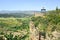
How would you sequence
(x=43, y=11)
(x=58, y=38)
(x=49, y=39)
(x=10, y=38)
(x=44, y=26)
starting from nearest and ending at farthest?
(x=58, y=38)
(x=49, y=39)
(x=44, y=26)
(x=43, y=11)
(x=10, y=38)

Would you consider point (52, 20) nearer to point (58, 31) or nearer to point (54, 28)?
point (54, 28)

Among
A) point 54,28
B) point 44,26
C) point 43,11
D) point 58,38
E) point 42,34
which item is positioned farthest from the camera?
point 43,11

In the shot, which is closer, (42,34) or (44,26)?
(42,34)

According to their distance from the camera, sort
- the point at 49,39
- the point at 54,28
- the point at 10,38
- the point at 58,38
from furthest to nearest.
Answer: the point at 10,38 < the point at 54,28 < the point at 49,39 < the point at 58,38

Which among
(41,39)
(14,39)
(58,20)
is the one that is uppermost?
(58,20)

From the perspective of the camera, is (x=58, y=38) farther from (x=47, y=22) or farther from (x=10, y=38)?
(x=10, y=38)

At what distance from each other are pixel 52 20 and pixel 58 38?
4494mm

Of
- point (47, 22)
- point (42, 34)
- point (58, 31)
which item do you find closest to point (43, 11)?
point (47, 22)

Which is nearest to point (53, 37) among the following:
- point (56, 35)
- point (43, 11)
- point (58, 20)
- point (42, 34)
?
point (56, 35)

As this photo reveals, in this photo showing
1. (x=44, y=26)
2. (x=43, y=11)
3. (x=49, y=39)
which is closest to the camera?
(x=49, y=39)

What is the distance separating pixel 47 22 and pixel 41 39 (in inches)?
93.1

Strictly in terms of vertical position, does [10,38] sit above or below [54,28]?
below

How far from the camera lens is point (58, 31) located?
1131cm

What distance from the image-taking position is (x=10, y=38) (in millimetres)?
25484
